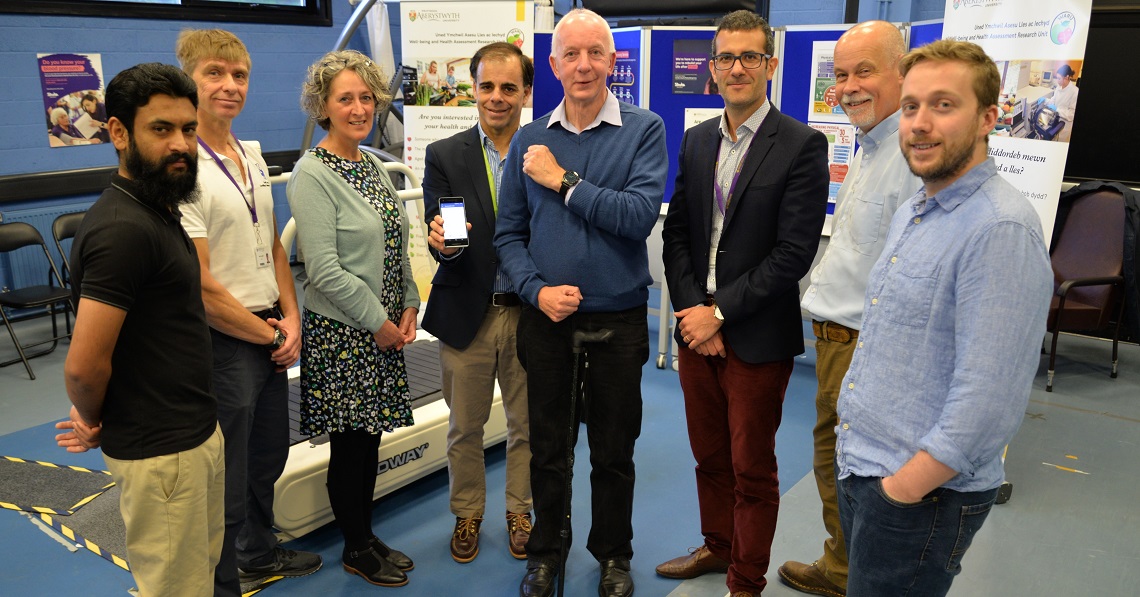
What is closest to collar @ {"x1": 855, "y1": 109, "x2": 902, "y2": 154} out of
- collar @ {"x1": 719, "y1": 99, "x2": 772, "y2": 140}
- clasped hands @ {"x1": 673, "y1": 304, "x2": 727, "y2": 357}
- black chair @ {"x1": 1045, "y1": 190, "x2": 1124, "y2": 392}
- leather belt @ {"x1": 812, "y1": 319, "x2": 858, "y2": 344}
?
collar @ {"x1": 719, "y1": 99, "x2": 772, "y2": 140}

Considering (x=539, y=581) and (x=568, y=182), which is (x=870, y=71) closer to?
(x=568, y=182)

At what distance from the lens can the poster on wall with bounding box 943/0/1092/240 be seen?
123 inches

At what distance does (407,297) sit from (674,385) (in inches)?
90.8

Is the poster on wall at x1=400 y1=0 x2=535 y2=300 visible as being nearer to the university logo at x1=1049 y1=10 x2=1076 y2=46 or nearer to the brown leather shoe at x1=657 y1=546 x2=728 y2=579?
the brown leather shoe at x1=657 y1=546 x2=728 y2=579

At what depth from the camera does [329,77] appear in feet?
7.84

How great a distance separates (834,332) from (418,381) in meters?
1.99

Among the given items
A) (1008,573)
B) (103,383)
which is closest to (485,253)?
(103,383)

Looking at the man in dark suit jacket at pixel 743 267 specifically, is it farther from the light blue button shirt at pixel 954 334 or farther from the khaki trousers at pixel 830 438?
the light blue button shirt at pixel 954 334

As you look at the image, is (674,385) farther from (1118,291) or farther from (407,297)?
(1118,291)

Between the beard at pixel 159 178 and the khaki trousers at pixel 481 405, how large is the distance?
122 cm

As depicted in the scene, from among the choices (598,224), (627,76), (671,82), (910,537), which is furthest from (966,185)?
(627,76)

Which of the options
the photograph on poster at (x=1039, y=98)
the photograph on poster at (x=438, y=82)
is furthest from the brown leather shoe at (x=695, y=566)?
the photograph on poster at (x=438, y=82)

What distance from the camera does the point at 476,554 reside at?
2912 millimetres

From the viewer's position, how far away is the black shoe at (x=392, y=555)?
9.17ft
